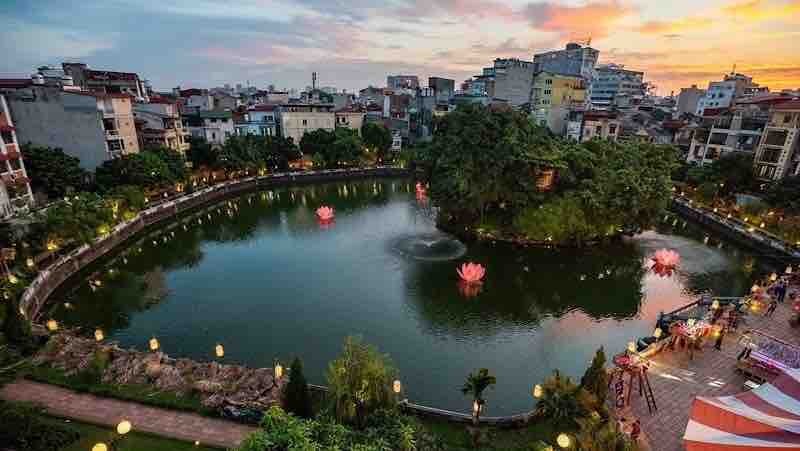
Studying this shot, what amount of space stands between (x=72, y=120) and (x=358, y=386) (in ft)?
146

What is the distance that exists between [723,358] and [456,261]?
56.5 ft

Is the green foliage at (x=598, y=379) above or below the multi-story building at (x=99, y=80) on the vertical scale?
below

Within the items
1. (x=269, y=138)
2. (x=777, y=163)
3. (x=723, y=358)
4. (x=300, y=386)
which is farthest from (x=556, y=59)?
(x=300, y=386)

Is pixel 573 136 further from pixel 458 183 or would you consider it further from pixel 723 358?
pixel 723 358

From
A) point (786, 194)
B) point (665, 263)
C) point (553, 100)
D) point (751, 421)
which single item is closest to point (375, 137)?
point (553, 100)

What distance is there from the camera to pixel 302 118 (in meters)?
67.6

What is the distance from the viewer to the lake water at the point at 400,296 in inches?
775

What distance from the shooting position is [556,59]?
90688mm

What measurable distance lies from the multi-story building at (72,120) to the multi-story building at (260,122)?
23.3 meters

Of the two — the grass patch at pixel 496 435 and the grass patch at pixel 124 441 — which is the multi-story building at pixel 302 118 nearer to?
the grass patch at pixel 124 441

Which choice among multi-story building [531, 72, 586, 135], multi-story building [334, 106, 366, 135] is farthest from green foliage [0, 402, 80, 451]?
multi-story building [531, 72, 586, 135]

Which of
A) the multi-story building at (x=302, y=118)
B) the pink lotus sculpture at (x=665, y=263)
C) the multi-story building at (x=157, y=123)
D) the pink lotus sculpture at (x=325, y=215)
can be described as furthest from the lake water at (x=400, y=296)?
the multi-story building at (x=302, y=118)

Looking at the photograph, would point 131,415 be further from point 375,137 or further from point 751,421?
point 375,137

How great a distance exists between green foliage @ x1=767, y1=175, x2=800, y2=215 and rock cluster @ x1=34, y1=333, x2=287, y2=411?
4219cm
